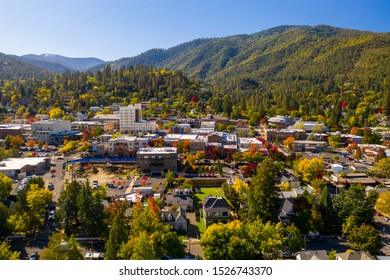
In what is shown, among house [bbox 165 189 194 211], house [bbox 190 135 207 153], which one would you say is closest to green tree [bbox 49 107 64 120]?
house [bbox 190 135 207 153]

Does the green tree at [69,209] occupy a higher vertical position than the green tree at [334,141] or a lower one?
lower

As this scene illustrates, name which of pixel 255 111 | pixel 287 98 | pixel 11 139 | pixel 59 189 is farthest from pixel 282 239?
pixel 287 98

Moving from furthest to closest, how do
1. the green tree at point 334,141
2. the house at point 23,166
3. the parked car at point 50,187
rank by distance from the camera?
the green tree at point 334,141 → the house at point 23,166 → the parked car at point 50,187

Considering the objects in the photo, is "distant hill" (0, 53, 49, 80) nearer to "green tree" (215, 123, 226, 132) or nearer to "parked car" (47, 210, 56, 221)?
"green tree" (215, 123, 226, 132)

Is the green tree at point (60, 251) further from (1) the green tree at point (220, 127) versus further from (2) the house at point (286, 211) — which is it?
(1) the green tree at point (220, 127)

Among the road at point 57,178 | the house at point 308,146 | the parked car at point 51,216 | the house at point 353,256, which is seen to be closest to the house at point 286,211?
the house at point 353,256

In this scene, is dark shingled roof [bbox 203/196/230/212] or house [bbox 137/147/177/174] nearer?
dark shingled roof [bbox 203/196/230/212]
